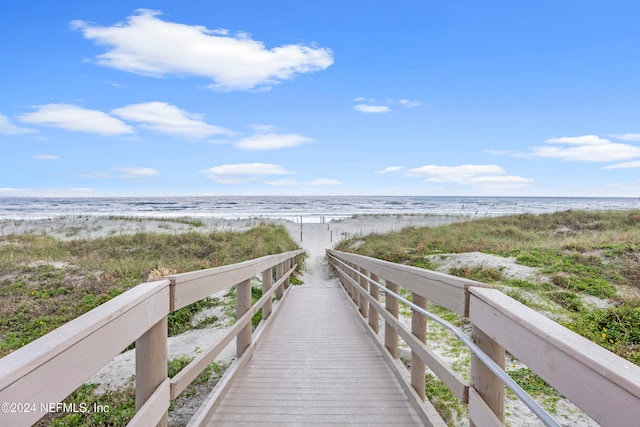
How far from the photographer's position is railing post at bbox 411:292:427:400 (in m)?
3.13

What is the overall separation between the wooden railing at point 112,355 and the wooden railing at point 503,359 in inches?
60.0

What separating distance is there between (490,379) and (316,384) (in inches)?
85.8

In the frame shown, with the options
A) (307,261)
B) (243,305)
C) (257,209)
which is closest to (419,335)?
(243,305)

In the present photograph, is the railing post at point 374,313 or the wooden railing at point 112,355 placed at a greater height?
the wooden railing at point 112,355

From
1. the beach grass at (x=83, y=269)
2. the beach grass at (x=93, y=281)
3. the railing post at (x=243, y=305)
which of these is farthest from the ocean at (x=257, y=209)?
the railing post at (x=243, y=305)

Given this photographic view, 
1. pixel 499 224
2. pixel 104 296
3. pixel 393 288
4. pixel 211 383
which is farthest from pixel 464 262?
pixel 499 224

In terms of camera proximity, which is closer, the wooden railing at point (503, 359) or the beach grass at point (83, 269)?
the wooden railing at point (503, 359)

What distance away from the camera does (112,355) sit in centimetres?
157

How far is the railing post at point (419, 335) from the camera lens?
123 inches

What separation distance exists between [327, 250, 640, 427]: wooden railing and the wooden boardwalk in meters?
0.29

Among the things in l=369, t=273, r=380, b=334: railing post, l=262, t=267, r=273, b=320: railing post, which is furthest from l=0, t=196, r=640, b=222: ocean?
l=369, t=273, r=380, b=334: railing post

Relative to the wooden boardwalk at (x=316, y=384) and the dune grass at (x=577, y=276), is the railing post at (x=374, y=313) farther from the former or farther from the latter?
the dune grass at (x=577, y=276)

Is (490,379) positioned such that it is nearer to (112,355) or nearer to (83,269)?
(112,355)

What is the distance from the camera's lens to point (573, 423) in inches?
142
